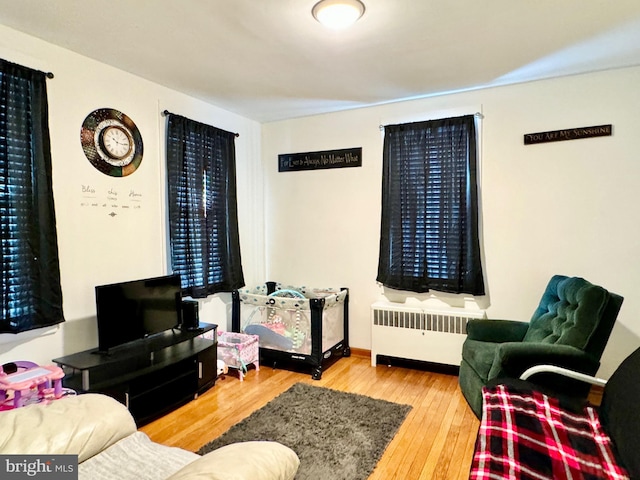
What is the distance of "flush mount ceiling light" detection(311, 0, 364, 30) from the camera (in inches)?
77.9

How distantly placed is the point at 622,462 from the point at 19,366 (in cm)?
304

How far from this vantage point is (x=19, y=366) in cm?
224

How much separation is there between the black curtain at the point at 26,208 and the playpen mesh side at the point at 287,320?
167 cm

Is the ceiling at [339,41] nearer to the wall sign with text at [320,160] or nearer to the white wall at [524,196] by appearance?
the white wall at [524,196]

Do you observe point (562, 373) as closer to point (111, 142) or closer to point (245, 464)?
point (245, 464)

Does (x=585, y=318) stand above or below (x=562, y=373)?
above

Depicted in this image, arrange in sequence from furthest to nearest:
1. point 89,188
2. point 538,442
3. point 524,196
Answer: point 524,196, point 89,188, point 538,442

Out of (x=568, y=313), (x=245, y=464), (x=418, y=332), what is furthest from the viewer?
(x=418, y=332)

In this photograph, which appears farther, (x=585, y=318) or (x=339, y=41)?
(x=339, y=41)

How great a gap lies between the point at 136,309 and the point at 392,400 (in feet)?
6.69

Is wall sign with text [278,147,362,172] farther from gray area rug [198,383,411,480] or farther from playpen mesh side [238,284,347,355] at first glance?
gray area rug [198,383,411,480]

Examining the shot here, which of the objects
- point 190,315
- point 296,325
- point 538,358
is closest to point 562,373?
point 538,358

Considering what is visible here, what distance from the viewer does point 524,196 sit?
3.26 metres

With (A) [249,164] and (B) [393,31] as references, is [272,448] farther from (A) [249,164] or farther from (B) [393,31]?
(A) [249,164]
